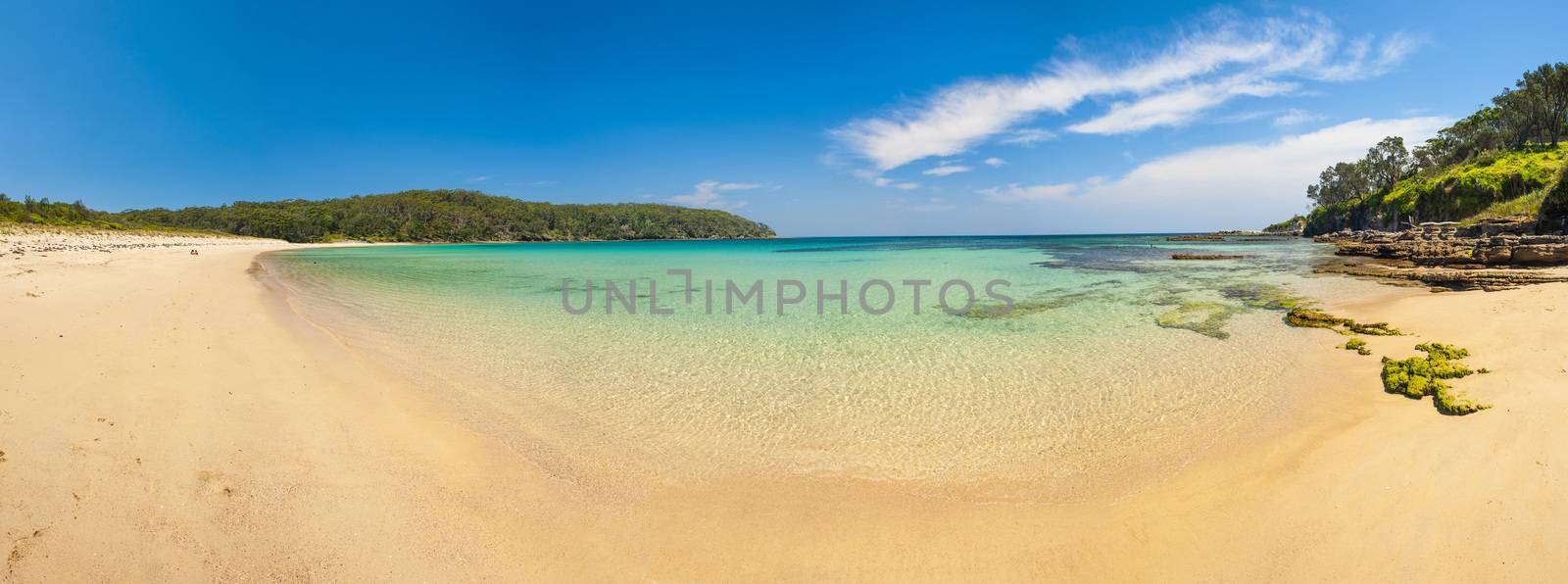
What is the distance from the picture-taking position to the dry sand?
3.30 meters

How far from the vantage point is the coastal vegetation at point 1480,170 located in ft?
132

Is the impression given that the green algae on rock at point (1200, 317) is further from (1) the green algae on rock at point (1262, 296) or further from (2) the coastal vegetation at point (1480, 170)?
(2) the coastal vegetation at point (1480, 170)

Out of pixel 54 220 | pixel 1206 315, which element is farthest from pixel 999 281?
pixel 54 220

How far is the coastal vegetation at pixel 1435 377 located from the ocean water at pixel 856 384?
1031 millimetres

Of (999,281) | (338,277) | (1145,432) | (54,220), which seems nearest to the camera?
(1145,432)

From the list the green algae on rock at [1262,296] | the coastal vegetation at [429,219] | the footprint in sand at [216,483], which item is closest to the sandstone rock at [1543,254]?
the green algae on rock at [1262,296]

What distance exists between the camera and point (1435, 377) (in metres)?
6.38

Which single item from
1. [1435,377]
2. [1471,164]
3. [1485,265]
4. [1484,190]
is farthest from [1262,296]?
[1471,164]

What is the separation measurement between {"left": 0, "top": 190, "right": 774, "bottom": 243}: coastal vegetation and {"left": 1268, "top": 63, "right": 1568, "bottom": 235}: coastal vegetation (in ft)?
478

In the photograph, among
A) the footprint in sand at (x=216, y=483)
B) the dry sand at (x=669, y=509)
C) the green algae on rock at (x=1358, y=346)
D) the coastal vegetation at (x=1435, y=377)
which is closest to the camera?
the dry sand at (x=669, y=509)

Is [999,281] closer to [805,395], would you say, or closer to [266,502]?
[805,395]

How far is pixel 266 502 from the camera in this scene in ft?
12.7

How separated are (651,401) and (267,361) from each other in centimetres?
608

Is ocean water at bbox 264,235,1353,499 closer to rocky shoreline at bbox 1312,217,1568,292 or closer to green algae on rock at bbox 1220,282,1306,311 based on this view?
green algae on rock at bbox 1220,282,1306,311
